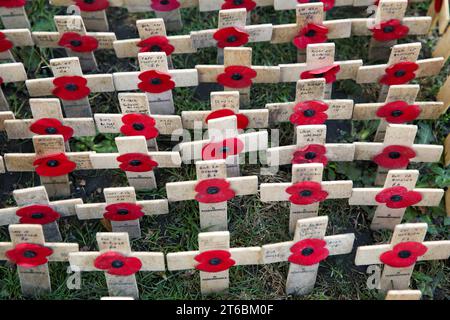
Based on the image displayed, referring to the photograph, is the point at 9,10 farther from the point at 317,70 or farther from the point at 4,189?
the point at 317,70

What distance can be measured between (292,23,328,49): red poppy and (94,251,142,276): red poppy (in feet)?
3.38

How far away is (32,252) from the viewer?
2.02 m

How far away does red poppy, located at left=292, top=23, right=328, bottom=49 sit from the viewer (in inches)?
96.3

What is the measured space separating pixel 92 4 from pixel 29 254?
1.07m

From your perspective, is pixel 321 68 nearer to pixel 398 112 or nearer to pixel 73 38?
pixel 398 112

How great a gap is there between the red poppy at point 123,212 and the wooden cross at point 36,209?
104mm

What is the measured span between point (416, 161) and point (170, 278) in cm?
93

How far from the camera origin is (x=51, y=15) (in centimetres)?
282

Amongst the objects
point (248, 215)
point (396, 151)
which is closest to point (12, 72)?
point (248, 215)

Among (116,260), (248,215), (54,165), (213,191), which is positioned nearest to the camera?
(116,260)

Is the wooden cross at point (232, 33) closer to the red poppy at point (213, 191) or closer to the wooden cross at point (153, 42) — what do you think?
the wooden cross at point (153, 42)

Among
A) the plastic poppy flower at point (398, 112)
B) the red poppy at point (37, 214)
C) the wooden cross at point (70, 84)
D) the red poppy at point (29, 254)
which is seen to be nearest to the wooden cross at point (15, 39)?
the wooden cross at point (70, 84)

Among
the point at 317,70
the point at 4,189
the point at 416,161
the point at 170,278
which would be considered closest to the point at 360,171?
the point at 416,161

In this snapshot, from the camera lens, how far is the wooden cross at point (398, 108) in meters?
2.28
